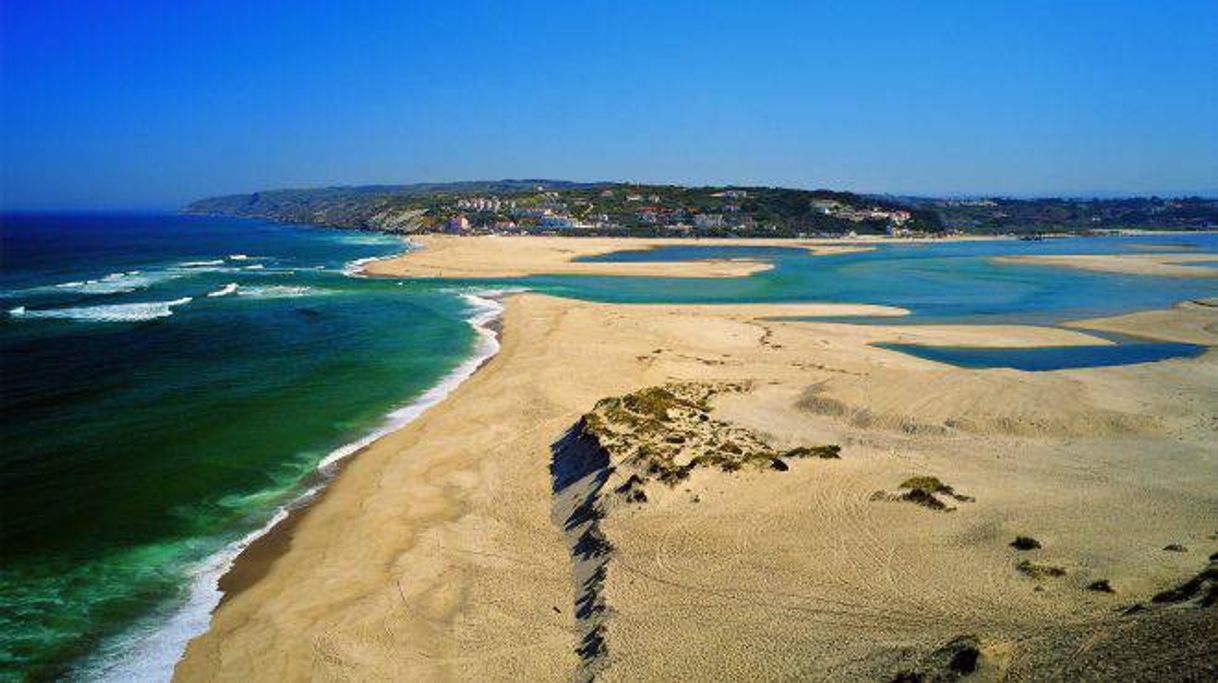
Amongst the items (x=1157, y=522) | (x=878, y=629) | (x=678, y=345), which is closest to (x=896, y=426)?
(x=1157, y=522)

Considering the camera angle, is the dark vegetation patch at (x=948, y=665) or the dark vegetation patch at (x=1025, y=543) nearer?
the dark vegetation patch at (x=948, y=665)

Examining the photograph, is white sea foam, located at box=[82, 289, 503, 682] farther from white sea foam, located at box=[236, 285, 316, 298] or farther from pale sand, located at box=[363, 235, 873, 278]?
pale sand, located at box=[363, 235, 873, 278]

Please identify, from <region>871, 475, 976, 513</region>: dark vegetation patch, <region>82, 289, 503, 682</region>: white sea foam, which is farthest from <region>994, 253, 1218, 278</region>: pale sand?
<region>82, 289, 503, 682</region>: white sea foam

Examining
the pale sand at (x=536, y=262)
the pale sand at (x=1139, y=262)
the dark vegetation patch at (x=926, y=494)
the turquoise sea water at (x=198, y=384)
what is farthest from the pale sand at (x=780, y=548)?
the pale sand at (x=1139, y=262)

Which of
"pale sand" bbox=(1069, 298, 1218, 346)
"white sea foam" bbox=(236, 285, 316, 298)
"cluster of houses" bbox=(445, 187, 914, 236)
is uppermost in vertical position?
"cluster of houses" bbox=(445, 187, 914, 236)

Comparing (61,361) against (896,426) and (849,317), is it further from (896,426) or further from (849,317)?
(849,317)

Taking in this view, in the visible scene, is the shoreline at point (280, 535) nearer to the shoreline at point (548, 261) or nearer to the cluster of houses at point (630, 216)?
the shoreline at point (548, 261)
